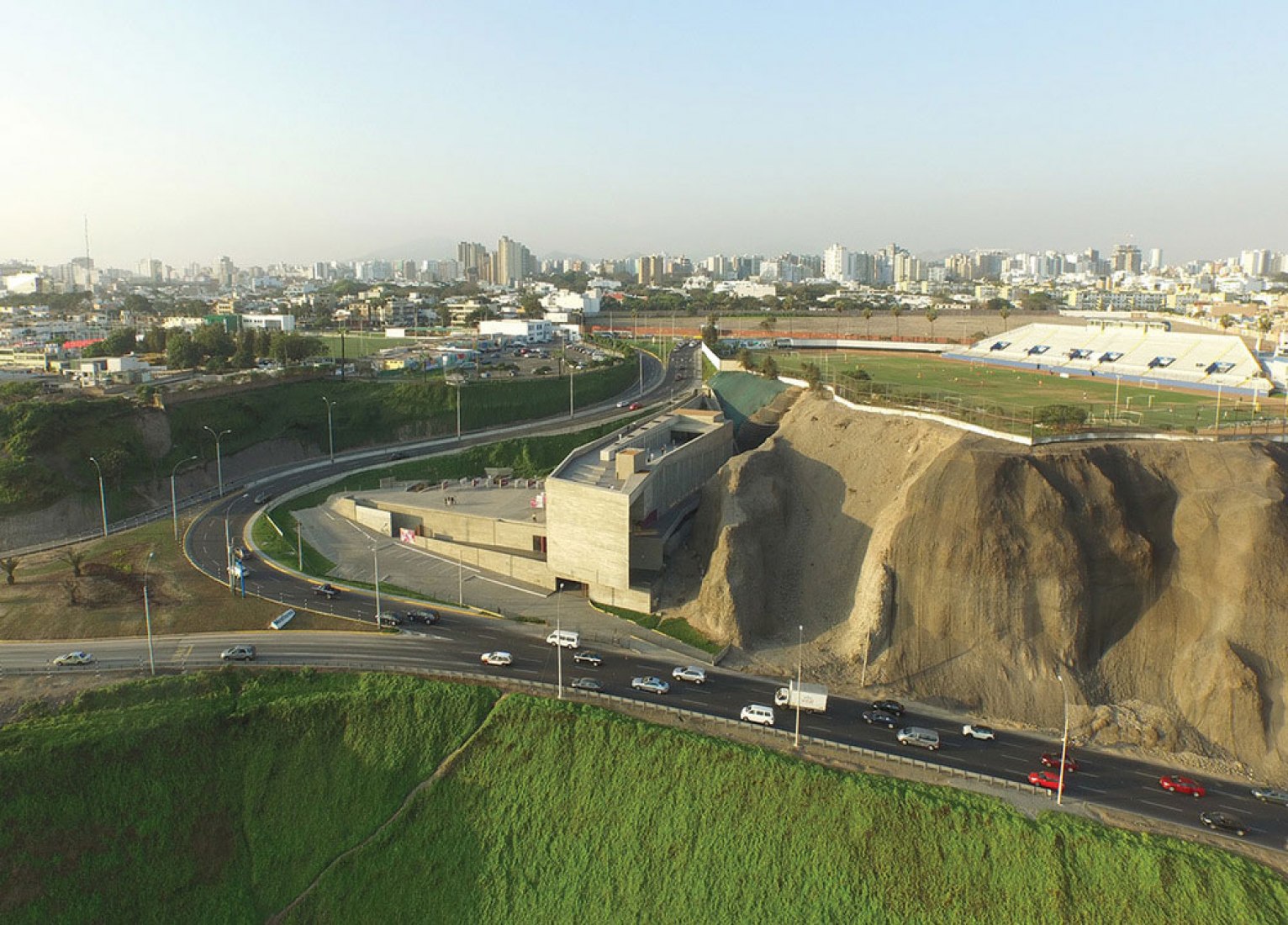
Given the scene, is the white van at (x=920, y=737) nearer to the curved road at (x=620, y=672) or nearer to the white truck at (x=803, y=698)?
the curved road at (x=620, y=672)

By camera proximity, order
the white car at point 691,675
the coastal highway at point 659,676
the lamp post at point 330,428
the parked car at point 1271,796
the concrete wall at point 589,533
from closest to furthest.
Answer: the coastal highway at point 659,676 → the parked car at point 1271,796 → the white car at point 691,675 → the concrete wall at point 589,533 → the lamp post at point 330,428

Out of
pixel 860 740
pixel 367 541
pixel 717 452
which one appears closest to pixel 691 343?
pixel 717 452

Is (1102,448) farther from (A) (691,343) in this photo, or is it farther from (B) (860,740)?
(A) (691,343)

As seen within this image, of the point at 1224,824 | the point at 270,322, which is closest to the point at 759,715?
the point at 1224,824

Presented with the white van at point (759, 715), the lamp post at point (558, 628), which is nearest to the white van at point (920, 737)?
the white van at point (759, 715)

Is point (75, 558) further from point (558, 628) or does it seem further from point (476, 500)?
point (558, 628)

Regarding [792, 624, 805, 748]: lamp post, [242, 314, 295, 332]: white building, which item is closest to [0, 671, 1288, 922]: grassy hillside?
[792, 624, 805, 748]: lamp post
